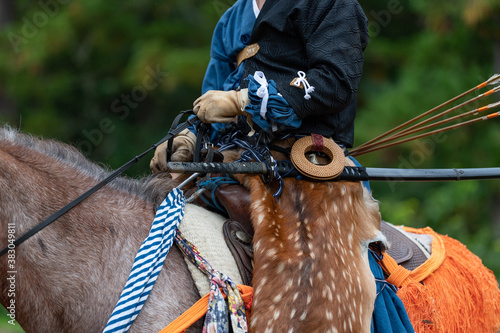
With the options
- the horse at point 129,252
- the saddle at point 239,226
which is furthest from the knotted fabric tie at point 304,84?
the saddle at point 239,226

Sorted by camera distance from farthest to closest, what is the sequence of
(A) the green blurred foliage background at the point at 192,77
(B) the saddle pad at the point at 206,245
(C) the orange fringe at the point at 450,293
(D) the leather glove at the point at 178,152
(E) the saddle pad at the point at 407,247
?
(A) the green blurred foliage background at the point at 192,77 < (E) the saddle pad at the point at 407,247 < (D) the leather glove at the point at 178,152 < (C) the orange fringe at the point at 450,293 < (B) the saddle pad at the point at 206,245

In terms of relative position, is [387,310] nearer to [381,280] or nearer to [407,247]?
[381,280]

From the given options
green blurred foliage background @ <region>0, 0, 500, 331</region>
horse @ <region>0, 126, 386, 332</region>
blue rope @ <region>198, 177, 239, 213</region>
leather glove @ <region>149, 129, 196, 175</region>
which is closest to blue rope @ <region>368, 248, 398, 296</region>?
horse @ <region>0, 126, 386, 332</region>

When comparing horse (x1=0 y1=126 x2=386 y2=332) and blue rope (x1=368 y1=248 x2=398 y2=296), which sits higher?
horse (x1=0 y1=126 x2=386 y2=332)

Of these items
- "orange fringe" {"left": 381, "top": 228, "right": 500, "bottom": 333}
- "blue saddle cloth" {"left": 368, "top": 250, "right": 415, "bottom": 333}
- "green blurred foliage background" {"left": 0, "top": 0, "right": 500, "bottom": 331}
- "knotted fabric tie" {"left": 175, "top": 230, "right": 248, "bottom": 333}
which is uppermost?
"knotted fabric tie" {"left": 175, "top": 230, "right": 248, "bottom": 333}

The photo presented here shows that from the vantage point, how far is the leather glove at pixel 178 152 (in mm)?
2847

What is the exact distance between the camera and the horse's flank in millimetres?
2086

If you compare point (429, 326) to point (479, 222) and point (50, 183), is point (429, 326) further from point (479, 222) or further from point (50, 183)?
point (479, 222)

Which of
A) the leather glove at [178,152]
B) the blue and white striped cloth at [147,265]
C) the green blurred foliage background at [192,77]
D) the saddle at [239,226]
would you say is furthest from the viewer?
the green blurred foliage background at [192,77]

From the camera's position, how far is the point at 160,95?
12.7 m

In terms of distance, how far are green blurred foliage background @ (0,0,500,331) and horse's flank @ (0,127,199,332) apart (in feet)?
15.3

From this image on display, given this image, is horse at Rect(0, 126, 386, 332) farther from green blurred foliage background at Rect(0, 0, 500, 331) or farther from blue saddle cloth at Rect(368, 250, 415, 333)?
green blurred foliage background at Rect(0, 0, 500, 331)

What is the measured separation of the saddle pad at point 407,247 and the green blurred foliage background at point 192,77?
4.48 metres

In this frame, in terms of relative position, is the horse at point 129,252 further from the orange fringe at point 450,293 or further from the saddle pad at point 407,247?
the saddle pad at point 407,247
